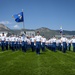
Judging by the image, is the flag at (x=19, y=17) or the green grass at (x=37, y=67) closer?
the green grass at (x=37, y=67)

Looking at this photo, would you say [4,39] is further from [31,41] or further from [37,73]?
[37,73]

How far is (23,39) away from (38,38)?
5077 mm

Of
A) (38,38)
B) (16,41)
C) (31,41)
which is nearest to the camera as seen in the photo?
(38,38)

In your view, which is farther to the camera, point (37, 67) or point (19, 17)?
A: point (19, 17)

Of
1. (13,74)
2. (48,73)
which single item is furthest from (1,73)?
(48,73)

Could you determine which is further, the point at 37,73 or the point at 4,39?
the point at 4,39

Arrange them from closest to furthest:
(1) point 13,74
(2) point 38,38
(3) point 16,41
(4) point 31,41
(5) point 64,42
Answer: (1) point 13,74 → (2) point 38,38 → (5) point 64,42 → (4) point 31,41 → (3) point 16,41

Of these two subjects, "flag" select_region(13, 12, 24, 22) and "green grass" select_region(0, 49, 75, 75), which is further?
"flag" select_region(13, 12, 24, 22)

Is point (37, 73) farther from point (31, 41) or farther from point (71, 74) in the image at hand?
point (31, 41)

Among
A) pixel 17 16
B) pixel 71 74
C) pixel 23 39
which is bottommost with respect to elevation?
pixel 71 74

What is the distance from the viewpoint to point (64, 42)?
2659 cm

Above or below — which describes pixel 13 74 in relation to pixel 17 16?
below

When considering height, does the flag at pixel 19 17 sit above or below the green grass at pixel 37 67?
above

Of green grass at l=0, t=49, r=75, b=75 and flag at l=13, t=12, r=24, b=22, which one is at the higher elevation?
flag at l=13, t=12, r=24, b=22
